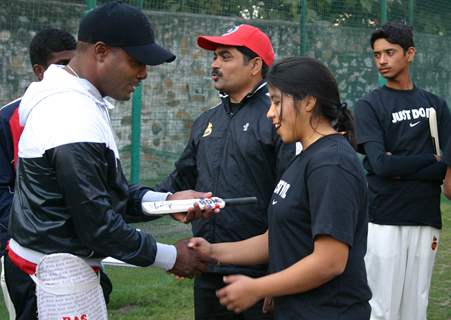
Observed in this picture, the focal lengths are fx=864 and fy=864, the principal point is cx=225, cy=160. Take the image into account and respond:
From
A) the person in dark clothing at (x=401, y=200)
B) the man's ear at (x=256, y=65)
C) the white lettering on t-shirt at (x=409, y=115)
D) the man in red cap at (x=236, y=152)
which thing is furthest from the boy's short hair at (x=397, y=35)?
the man's ear at (x=256, y=65)

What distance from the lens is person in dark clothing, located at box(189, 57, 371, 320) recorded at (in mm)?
3326

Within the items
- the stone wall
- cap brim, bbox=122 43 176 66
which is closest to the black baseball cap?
cap brim, bbox=122 43 176 66

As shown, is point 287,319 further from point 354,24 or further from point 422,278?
point 354,24

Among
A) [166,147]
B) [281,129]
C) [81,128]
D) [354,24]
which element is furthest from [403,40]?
[354,24]

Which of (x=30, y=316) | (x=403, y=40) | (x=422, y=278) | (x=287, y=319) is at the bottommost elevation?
(x=422, y=278)

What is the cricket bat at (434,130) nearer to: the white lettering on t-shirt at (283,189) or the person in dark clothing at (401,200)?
the person in dark clothing at (401,200)

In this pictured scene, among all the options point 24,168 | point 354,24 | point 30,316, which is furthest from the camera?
point 354,24

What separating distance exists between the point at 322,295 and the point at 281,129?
2.31 feet

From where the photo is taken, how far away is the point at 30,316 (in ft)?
13.4

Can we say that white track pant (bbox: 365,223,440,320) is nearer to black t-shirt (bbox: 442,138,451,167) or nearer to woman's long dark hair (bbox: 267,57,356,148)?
black t-shirt (bbox: 442,138,451,167)

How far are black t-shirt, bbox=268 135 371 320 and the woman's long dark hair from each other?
129 mm

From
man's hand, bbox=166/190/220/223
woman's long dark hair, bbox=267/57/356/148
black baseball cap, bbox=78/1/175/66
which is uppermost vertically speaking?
black baseball cap, bbox=78/1/175/66

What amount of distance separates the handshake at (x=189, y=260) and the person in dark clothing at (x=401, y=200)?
6.83 ft

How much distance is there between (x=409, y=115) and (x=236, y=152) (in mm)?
1774
